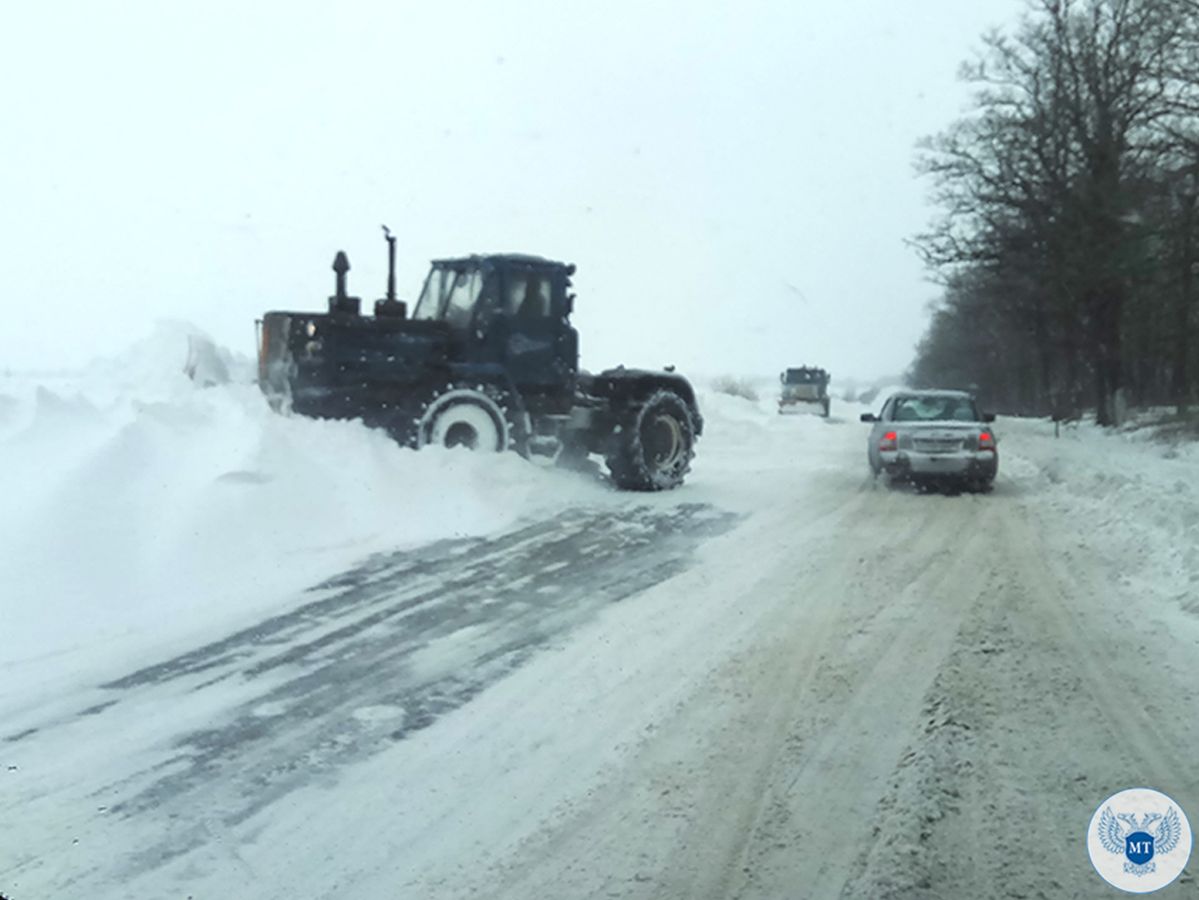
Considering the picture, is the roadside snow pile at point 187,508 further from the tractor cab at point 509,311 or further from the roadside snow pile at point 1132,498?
the roadside snow pile at point 1132,498

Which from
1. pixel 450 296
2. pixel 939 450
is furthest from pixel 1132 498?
pixel 450 296

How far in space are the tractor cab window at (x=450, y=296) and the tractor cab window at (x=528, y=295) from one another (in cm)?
43

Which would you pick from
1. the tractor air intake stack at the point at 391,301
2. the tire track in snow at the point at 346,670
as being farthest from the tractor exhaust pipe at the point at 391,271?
the tire track in snow at the point at 346,670

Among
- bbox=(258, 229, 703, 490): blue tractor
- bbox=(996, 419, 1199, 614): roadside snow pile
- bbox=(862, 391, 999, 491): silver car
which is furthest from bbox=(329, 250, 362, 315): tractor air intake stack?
bbox=(996, 419, 1199, 614): roadside snow pile

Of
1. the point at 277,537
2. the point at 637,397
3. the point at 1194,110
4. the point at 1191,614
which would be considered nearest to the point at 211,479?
the point at 277,537

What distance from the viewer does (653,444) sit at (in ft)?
57.0

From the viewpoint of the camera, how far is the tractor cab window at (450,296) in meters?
15.9

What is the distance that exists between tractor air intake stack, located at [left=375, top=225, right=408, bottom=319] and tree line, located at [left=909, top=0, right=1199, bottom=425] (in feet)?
54.3

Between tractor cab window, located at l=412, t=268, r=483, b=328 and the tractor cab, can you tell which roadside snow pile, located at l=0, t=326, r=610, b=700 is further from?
tractor cab window, located at l=412, t=268, r=483, b=328

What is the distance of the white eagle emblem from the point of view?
14.1ft

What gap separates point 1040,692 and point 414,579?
17.1ft

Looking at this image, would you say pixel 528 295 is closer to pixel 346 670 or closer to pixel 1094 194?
pixel 346 670

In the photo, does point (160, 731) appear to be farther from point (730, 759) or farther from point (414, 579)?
point (414, 579)

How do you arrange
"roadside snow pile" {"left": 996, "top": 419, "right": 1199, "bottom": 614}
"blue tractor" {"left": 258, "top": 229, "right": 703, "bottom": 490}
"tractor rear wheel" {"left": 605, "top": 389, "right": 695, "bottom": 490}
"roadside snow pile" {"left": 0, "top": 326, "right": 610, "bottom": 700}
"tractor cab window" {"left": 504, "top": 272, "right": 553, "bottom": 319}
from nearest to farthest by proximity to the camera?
"roadside snow pile" {"left": 0, "top": 326, "right": 610, "bottom": 700} < "roadside snow pile" {"left": 996, "top": 419, "right": 1199, "bottom": 614} < "blue tractor" {"left": 258, "top": 229, "right": 703, "bottom": 490} < "tractor cab window" {"left": 504, "top": 272, "right": 553, "bottom": 319} < "tractor rear wheel" {"left": 605, "top": 389, "right": 695, "bottom": 490}
